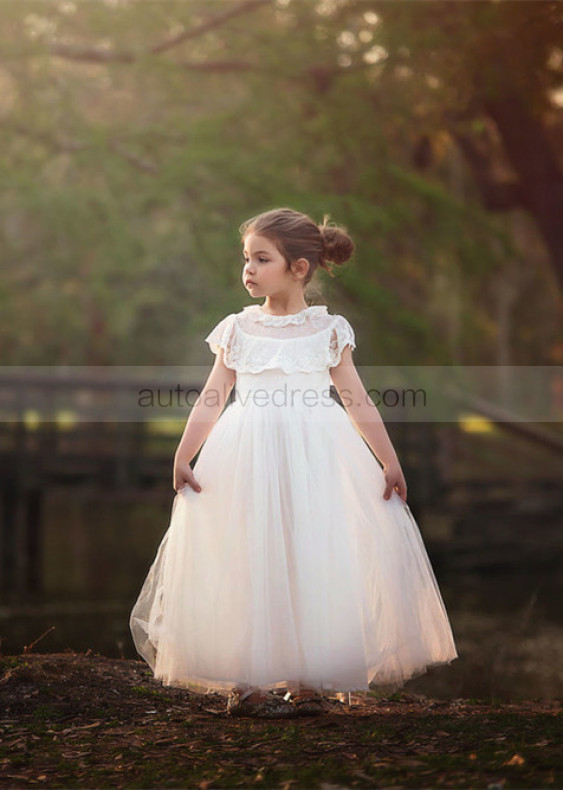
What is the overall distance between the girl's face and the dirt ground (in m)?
1.42

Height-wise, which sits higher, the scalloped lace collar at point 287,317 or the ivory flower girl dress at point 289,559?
the scalloped lace collar at point 287,317

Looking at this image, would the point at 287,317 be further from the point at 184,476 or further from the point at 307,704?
the point at 307,704

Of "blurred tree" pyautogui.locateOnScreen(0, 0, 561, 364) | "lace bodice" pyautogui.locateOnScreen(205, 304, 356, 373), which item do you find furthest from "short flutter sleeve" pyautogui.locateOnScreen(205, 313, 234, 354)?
"blurred tree" pyautogui.locateOnScreen(0, 0, 561, 364)

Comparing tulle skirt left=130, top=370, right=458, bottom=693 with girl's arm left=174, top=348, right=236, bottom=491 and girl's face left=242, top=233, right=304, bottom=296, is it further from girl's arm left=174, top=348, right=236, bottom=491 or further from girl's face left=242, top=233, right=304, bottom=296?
girl's face left=242, top=233, right=304, bottom=296

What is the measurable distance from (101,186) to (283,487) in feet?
29.3

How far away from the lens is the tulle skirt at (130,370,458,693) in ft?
9.76

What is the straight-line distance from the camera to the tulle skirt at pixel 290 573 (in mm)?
2975

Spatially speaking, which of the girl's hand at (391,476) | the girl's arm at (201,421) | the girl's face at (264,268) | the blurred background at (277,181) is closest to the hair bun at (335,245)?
the girl's face at (264,268)

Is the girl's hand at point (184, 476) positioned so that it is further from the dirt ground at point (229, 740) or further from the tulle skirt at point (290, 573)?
the dirt ground at point (229, 740)

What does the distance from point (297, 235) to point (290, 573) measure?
1.14m

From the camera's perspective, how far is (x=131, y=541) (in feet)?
42.3

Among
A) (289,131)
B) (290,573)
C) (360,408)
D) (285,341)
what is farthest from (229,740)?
(289,131)

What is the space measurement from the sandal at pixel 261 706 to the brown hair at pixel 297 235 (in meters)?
1.42

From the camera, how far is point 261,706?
3033mm
